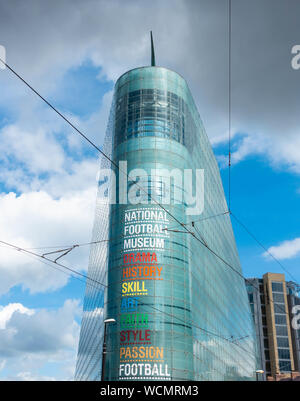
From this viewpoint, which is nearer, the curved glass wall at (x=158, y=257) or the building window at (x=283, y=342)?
the curved glass wall at (x=158, y=257)

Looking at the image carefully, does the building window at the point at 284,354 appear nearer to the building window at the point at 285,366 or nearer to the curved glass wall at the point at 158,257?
Answer: the building window at the point at 285,366

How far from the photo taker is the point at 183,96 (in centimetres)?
6738

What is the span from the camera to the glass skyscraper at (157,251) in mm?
51969

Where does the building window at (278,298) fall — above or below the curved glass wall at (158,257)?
above

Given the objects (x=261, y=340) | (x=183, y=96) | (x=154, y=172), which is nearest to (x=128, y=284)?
(x=154, y=172)

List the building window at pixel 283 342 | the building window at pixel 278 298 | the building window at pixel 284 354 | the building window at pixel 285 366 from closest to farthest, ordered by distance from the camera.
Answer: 1. the building window at pixel 285 366
2. the building window at pixel 284 354
3. the building window at pixel 283 342
4. the building window at pixel 278 298

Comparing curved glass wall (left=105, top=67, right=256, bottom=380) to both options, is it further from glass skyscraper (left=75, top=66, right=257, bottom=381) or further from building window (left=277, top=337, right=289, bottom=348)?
building window (left=277, top=337, right=289, bottom=348)

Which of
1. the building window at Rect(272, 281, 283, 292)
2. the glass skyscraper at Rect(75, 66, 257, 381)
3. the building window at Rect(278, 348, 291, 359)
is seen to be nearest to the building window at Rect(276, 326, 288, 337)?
the building window at Rect(278, 348, 291, 359)

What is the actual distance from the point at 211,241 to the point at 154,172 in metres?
21.8

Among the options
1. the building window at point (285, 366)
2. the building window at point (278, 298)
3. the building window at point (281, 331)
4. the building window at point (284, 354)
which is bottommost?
the building window at point (285, 366)

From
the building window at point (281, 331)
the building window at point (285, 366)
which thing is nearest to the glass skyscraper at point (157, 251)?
the building window at point (285, 366)

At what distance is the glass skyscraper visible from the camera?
2046 inches

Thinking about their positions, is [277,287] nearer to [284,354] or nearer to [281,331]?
[281,331]
